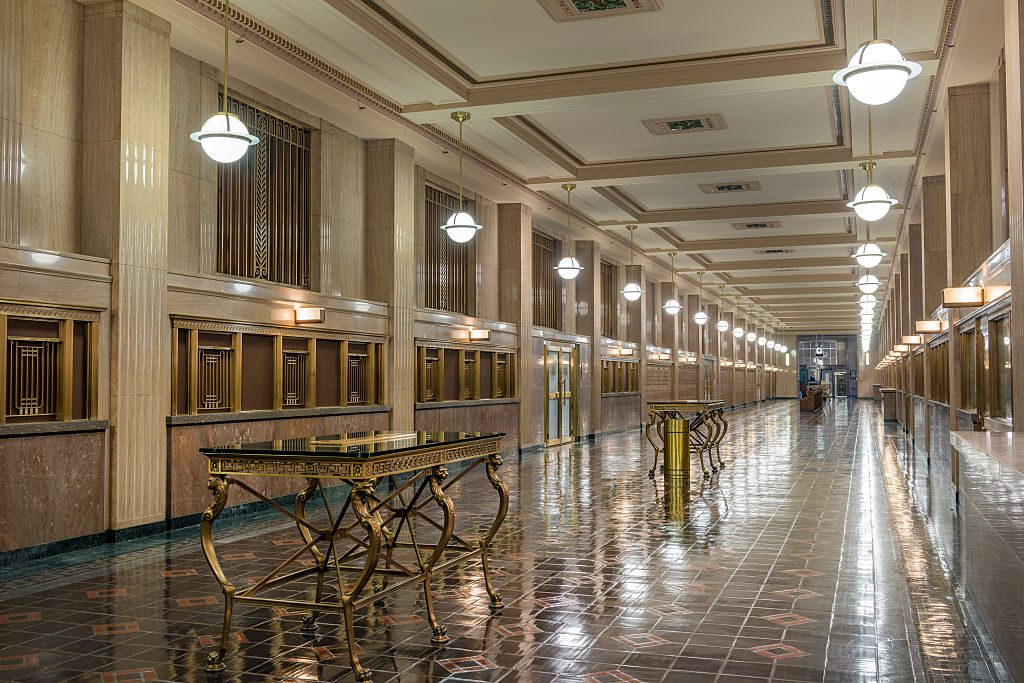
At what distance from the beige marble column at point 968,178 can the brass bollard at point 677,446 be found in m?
3.77

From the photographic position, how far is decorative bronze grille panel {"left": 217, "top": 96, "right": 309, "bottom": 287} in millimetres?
8891

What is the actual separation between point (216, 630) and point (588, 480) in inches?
280

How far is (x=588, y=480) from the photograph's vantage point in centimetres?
1119

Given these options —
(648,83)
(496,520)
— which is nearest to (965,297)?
(648,83)

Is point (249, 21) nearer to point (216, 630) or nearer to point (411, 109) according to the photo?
point (411, 109)

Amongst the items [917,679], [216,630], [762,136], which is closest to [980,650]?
[917,679]

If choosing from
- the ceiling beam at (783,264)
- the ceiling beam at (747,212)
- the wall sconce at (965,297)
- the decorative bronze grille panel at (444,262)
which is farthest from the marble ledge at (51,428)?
the ceiling beam at (783,264)

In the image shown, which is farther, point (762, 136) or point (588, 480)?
point (762, 136)

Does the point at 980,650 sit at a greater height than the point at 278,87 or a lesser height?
lesser

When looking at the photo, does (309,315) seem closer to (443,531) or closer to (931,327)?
(443,531)

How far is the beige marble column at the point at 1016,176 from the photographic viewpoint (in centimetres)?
538

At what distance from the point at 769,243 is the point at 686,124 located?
32.0ft

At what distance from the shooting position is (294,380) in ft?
31.4

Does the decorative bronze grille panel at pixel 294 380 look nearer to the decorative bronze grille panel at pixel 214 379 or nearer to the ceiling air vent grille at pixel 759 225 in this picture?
the decorative bronze grille panel at pixel 214 379
